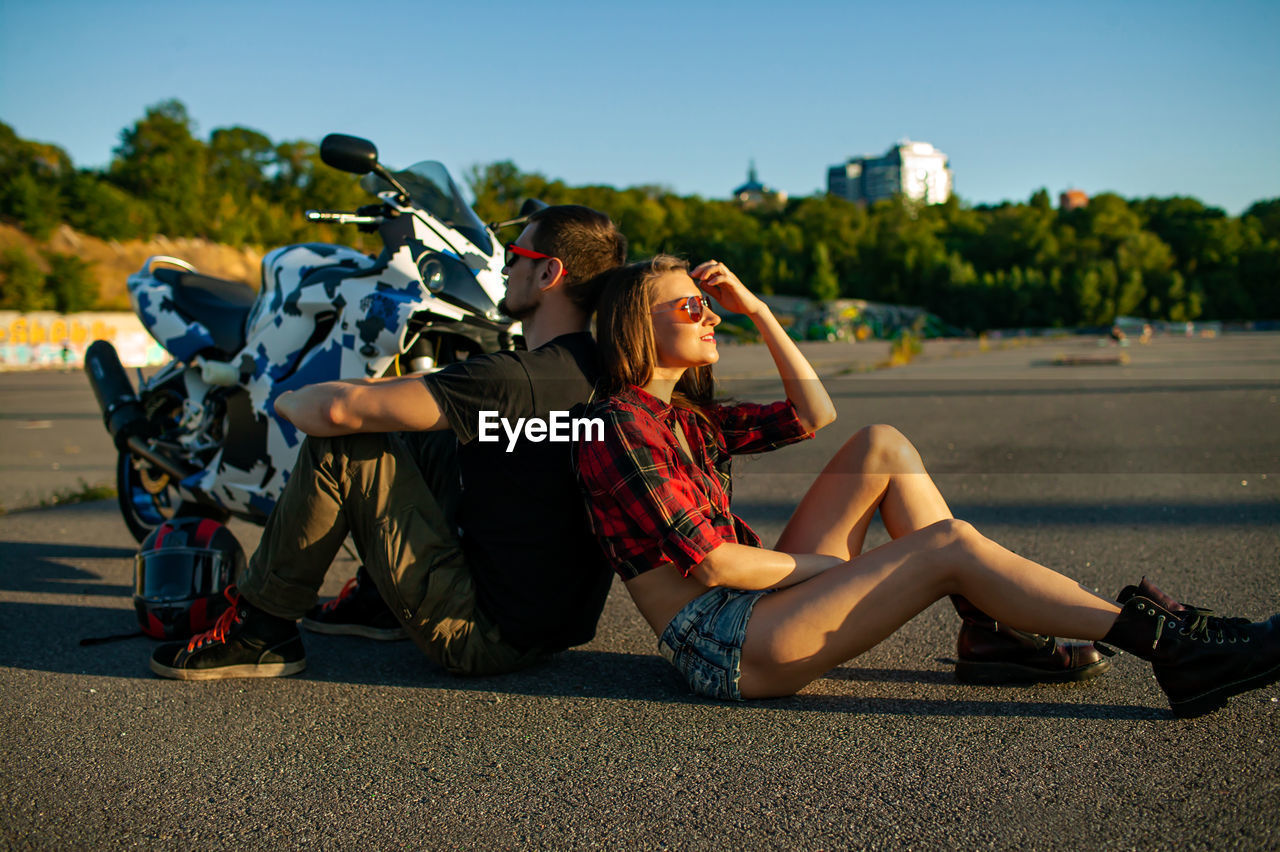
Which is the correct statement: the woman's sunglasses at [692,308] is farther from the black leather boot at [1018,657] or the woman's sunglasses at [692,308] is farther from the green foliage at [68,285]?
the green foliage at [68,285]

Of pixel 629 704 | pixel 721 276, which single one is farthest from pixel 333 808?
pixel 721 276

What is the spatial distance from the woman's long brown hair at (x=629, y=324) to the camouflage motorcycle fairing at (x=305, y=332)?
1082 millimetres

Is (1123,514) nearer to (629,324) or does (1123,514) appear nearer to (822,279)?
(629,324)

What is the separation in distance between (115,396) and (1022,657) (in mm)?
4132

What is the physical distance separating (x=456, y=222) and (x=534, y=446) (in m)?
1.65

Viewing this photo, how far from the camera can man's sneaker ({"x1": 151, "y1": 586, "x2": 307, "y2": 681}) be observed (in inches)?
109

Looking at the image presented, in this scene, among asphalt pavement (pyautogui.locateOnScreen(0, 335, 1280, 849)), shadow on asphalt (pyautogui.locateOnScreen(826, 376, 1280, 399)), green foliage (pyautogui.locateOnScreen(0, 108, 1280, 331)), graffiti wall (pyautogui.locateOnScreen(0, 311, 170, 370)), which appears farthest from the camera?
green foliage (pyautogui.locateOnScreen(0, 108, 1280, 331))

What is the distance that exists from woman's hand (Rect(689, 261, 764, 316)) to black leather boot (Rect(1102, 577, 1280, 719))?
1.26 metres

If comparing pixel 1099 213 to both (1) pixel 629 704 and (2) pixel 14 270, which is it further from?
(1) pixel 629 704

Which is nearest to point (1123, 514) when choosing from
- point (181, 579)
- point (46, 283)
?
point (181, 579)

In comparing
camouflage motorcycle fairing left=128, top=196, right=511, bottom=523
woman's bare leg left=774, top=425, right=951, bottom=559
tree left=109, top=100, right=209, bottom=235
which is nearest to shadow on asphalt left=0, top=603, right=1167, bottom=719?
woman's bare leg left=774, top=425, right=951, bottom=559

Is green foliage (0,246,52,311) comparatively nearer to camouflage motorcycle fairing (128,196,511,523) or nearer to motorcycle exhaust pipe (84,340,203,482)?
motorcycle exhaust pipe (84,340,203,482)

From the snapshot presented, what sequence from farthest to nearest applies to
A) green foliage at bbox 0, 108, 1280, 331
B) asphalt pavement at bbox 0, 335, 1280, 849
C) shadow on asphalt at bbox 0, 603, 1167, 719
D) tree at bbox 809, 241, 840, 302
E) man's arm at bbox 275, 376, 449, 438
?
tree at bbox 809, 241, 840, 302, green foliage at bbox 0, 108, 1280, 331, shadow on asphalt at bbox 0, 603, 1167, 719, man's arm at bbox 275, 376, 449, 438, asphalt pavement at bbox 0, 335, 1280, 849

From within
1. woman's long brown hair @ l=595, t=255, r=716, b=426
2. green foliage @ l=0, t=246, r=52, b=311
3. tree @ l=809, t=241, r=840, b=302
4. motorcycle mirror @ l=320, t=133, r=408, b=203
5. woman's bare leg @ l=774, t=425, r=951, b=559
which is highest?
tree @ l=809, t=241, r=840, b=302
